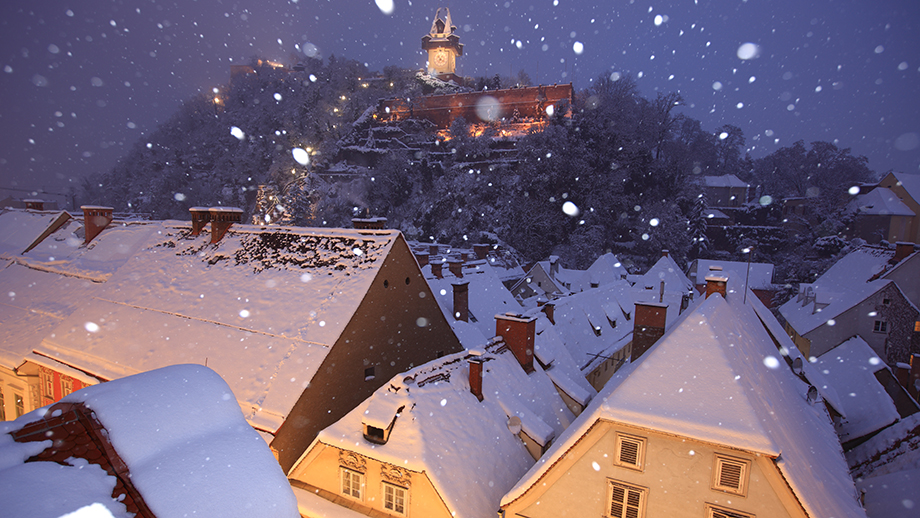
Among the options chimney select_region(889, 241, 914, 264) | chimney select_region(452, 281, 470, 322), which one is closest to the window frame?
chimney select_region(452, 281, 470, 322)

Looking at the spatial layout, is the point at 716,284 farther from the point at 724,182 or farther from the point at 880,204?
the point at 724,182

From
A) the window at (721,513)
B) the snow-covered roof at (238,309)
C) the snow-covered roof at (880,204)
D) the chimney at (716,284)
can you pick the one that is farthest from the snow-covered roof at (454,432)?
the snow-covered roof at (880,204)

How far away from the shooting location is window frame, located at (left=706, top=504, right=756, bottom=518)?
6906 mm

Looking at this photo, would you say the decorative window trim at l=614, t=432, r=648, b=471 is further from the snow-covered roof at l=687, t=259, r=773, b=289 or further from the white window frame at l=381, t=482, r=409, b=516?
the snow-covered roof at l=687, t=259, r=773, b=289

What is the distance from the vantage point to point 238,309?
1260 cm

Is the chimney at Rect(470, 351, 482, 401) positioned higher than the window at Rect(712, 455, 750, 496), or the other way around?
the chimney at Rect(470, 351, 482, 401)

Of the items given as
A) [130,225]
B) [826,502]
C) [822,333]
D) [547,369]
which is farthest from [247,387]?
[822,333]

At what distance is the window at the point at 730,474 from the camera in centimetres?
684

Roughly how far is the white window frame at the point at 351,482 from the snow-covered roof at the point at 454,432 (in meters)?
0.66

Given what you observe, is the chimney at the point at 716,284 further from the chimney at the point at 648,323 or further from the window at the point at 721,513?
the window at the point at 721,513

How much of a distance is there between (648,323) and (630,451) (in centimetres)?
631

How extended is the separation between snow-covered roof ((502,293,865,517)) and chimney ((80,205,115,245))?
2217 cm

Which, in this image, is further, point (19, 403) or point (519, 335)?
point (19, 403)

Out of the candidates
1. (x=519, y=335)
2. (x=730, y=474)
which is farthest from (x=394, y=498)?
(x=730, y=474)
